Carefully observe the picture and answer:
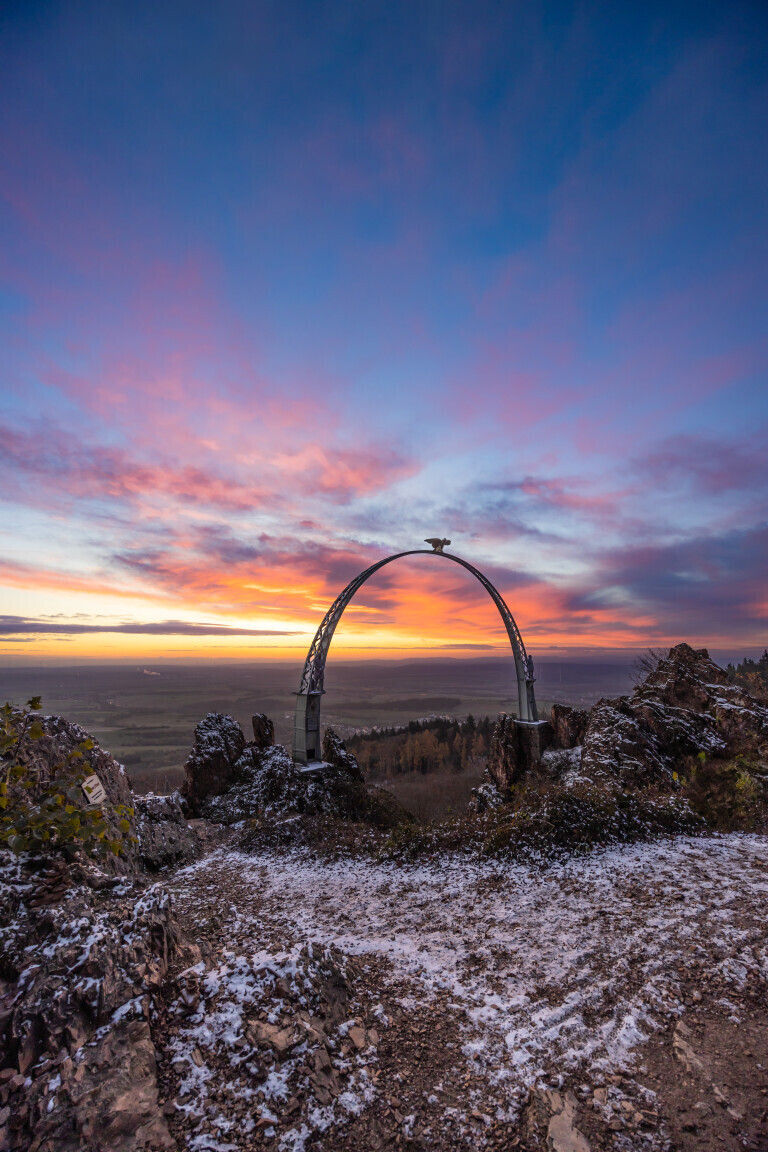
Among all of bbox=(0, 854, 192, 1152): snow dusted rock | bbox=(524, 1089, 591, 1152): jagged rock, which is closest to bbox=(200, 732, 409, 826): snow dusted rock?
bbox=(0, 854, 192, 1152): snow dusted rock

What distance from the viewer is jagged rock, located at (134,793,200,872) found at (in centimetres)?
1072

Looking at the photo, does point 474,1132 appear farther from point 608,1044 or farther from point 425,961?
point 425,961

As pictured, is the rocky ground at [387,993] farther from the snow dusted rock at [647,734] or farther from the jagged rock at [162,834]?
the snow dusted rock at [647,734]

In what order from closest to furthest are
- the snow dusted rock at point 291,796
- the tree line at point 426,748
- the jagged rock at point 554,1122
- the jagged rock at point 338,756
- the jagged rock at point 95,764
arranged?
the jagged rock at point 554,1122 → the jagged rock at point 95,764 → the snow dusted rock at point 291,796 → the jagged rock at point 338,756 → the tree line at point 426,748

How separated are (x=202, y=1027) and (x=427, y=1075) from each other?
2.08m

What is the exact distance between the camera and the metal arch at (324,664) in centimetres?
1650

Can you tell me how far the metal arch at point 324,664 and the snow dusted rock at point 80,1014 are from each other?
461 inches

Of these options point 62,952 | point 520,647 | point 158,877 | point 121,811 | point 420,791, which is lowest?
point 420,791

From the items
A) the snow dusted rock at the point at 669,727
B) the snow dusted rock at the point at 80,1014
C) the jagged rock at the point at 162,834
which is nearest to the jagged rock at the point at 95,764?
the jagged rock at the point at 162,834

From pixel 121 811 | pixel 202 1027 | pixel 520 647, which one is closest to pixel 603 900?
pixel 202 1027

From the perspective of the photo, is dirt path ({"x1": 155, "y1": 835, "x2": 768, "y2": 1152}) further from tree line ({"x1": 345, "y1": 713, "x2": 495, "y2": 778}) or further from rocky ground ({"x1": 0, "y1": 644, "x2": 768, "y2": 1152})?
tree line ({"x1": 345, "y1": 713, "x2": 495, "y2": 778})

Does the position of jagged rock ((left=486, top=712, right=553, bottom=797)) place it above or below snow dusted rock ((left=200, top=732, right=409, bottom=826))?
above

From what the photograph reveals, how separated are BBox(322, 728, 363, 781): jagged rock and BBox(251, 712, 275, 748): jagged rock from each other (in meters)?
2.29

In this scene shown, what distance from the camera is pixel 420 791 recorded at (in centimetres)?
4981
